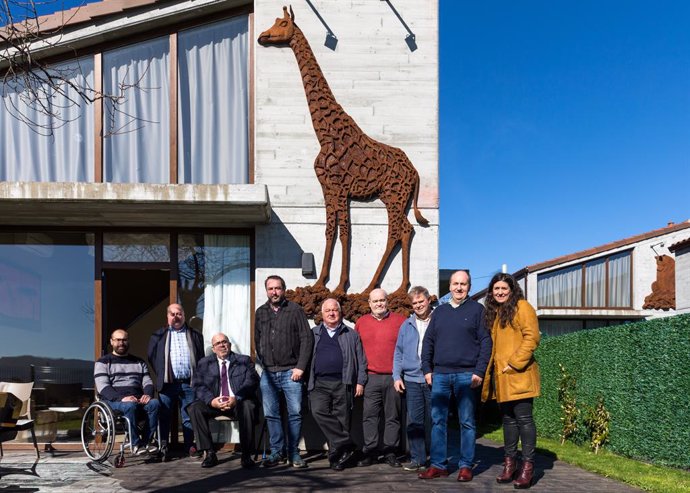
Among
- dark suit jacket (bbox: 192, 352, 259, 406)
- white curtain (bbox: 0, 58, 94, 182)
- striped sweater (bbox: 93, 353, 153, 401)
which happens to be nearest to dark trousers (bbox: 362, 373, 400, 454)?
dark suit jacket (bbox: 192, 352, 259, 406)

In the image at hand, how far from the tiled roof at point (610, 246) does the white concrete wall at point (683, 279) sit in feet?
9.87

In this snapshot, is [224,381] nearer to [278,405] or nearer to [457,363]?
[278,405]

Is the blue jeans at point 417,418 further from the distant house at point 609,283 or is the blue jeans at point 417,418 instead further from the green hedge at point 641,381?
the distant house at point 609,283

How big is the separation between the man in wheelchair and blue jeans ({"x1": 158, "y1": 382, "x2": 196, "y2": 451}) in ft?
0.49

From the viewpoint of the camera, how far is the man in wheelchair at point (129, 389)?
6.93 m

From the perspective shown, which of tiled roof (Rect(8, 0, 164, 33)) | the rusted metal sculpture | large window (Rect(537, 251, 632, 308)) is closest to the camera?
tiled roof (Rect(8, 0, 164, 33))

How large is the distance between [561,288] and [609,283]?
1.63m

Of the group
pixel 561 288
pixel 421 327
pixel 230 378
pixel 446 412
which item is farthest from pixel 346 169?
pixel 561 288

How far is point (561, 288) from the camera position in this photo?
2348 cm

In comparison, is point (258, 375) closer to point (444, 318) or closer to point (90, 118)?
point (444, 318)

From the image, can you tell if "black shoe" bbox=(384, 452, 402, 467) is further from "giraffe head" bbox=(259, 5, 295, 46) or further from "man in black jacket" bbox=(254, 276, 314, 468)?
"giraffe head" bbox=(259, 5, 295, 46)

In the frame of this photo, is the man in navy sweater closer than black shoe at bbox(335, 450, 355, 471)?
Yes

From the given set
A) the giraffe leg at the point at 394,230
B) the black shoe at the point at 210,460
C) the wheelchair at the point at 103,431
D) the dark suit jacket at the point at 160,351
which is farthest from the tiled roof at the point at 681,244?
the wheelchair at the point at 103,431

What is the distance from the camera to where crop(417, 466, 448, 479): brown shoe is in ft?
20.4
